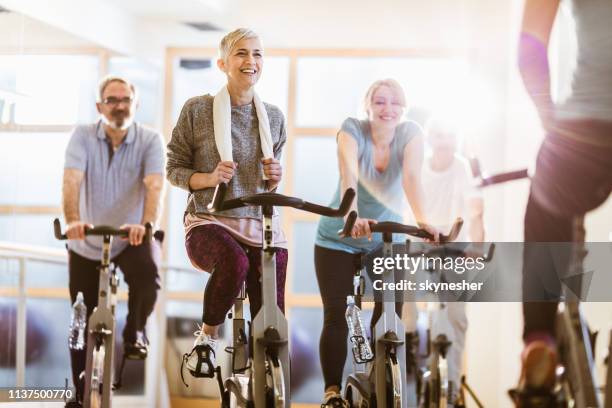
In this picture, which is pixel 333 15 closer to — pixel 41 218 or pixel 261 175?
pixel 41 218

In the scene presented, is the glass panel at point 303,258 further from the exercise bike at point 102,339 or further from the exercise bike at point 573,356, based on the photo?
the exercise bike at point 573,356

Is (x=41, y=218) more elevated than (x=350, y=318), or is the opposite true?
(x=41, y=218)

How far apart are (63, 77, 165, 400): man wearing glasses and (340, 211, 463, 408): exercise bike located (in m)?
1.05

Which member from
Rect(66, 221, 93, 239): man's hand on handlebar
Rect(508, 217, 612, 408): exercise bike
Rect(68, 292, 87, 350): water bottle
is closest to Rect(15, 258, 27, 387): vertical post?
Rect(68, 292, 87, 350): water bottle

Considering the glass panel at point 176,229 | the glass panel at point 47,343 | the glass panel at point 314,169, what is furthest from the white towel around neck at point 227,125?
the glass panel at point 176,229

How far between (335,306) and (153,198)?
0.99m

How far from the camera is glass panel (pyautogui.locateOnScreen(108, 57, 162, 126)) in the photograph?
5.34 m

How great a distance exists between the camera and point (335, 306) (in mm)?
3531

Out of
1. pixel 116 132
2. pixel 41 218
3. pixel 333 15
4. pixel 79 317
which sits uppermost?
pixel 333 15

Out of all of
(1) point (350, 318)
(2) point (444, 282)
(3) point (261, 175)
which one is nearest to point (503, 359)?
(2) point (444, 282)

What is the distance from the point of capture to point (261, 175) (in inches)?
127

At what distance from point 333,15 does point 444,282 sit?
2046mm

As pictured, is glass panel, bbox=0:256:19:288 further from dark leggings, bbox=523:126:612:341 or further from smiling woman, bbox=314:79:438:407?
dark leggings, bbox=523:126:612:341

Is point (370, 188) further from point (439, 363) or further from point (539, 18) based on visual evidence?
point (539, 18)
